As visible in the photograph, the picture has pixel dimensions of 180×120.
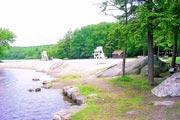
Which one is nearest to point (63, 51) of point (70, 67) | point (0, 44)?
point (0, 44)

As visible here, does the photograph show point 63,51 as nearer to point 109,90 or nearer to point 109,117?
point 109,90

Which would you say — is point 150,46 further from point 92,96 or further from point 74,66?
point 74,66

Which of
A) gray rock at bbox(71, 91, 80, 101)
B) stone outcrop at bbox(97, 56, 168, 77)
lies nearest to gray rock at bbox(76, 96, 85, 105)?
gray rock at bbox(71, 91, 80, 101)

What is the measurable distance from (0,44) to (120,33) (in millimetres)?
102115

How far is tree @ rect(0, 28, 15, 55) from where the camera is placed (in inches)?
5128

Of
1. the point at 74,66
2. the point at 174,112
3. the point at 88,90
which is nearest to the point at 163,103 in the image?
the point at 174,112

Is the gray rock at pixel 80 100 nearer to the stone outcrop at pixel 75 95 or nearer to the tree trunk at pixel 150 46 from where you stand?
the stone outcrop at pixel 75 95

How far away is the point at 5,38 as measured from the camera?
132 metres

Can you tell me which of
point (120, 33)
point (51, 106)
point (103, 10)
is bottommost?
point (51, 106)

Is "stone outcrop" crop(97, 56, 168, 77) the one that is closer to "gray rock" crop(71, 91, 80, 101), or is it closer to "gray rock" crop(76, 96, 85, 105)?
"gray rock" crop(71, 91, 80, 101)

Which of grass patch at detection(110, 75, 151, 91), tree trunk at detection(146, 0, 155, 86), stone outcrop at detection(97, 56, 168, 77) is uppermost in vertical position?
tree trunk at detection(146, 0, 155, 86)

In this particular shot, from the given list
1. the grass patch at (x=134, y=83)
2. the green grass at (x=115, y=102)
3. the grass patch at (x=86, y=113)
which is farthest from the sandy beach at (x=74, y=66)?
the grass patch at (x=86, y=113)

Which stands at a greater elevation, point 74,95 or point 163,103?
point 163,103

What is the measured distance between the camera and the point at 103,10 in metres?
38.2
